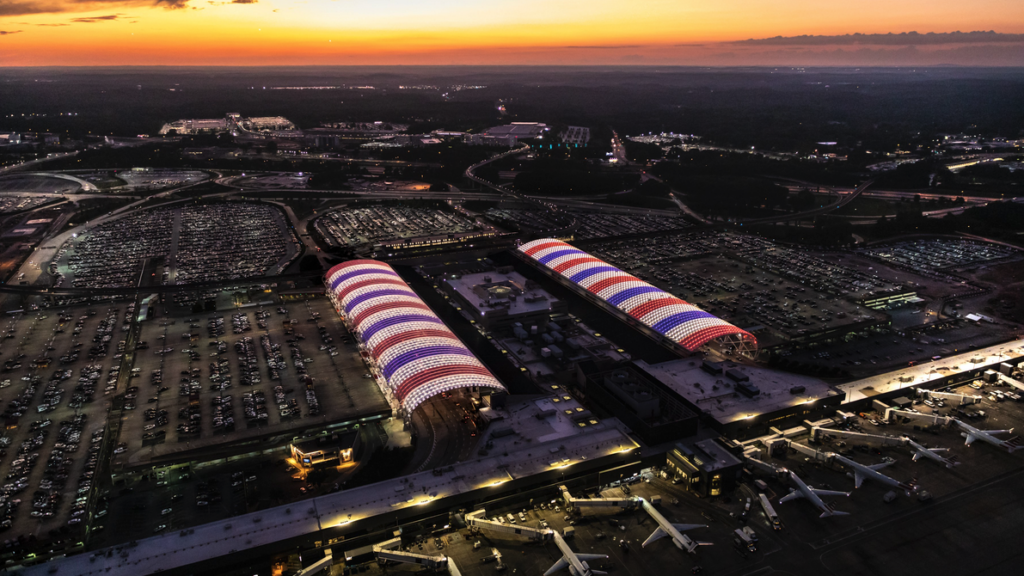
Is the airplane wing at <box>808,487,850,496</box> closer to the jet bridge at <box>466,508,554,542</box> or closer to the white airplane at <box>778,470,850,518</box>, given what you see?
the white airplane at <box>778,470,850,518</box>

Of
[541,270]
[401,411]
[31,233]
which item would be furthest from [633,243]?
[31,233]

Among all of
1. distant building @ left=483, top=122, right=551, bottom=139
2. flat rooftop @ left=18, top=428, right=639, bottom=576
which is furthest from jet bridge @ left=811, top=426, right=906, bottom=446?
distant building @ left=483, top=122, right=551, bottom=139

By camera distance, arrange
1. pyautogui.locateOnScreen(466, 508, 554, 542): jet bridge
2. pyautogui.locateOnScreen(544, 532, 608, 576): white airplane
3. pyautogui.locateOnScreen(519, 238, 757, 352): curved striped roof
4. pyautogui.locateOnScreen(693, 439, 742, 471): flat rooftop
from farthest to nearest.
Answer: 1. pyautogui.locateOnScreen(519, 238, 757, 352): curved striped roof
2. pyautogui.locateOnScreen(693, 439, 742, 471): flat rooftop
3. pyautogui.locateOnScreen(466, 508, 554, 542): jet bridge
4. pyautogui.locateOnScreen(544, 532, 608, 576): white airplane

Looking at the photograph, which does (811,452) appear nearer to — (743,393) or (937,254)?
(743,393)

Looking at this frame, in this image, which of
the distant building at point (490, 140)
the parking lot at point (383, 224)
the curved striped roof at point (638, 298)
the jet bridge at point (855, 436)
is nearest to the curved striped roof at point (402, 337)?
the curved striped roof at point (638, 298)

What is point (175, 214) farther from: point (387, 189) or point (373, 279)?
point (373, 279)

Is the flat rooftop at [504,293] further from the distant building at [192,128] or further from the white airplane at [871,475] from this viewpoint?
the distant building at [192,128]

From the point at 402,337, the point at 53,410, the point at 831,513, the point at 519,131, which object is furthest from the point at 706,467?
the point at 519,131
